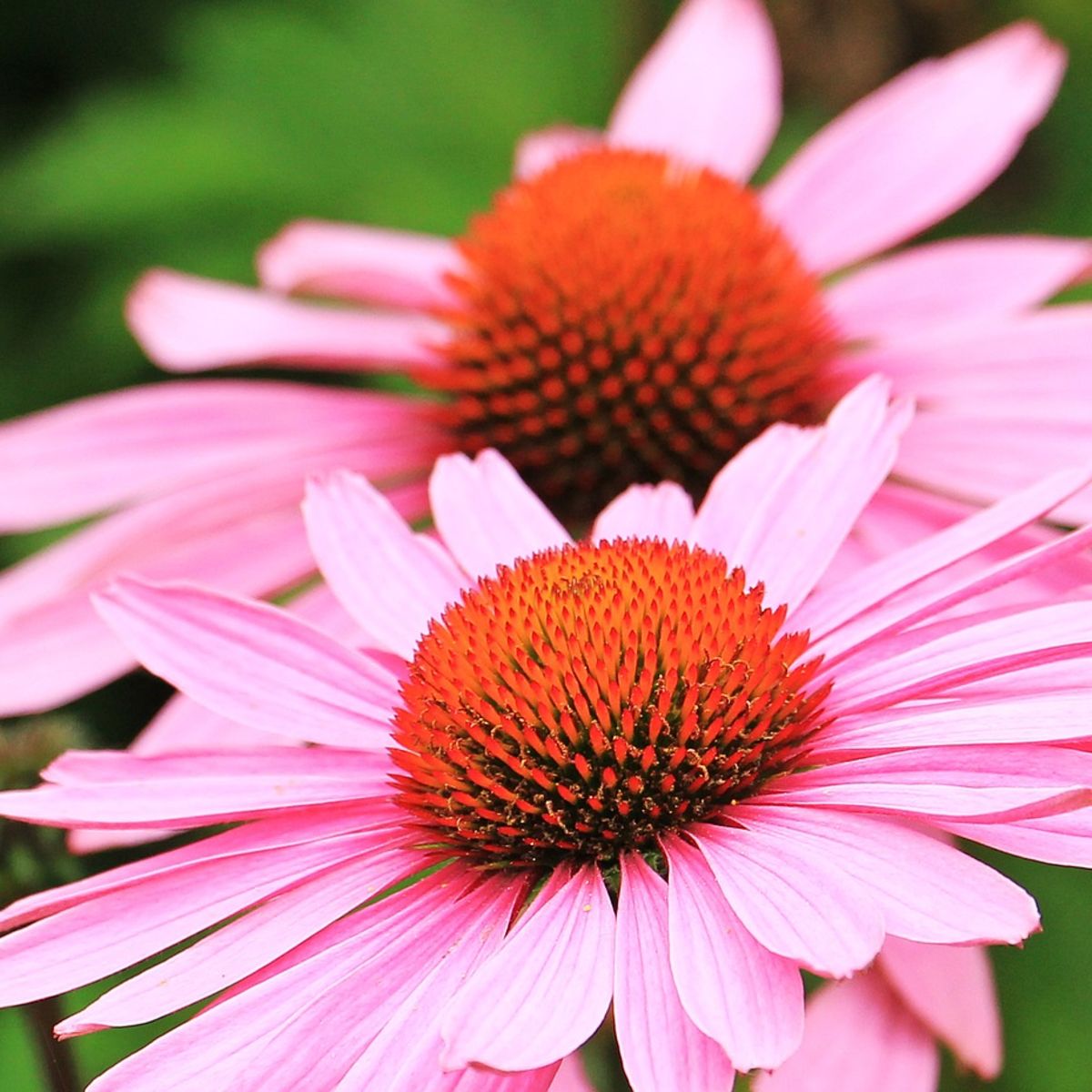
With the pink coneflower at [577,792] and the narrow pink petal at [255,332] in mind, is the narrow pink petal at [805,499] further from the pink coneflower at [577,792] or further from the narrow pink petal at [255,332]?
the narrow pink petal at [255,332]

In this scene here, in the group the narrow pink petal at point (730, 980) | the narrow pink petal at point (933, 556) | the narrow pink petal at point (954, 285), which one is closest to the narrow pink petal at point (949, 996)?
the narrow pink petal at point (933, 556)

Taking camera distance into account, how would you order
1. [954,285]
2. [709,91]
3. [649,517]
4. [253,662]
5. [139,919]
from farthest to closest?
[709,91] → [954,285] → [649,517] → [253,662] → [139,919]

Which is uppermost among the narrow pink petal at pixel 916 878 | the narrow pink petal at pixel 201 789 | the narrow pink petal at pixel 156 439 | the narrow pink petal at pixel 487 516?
the narrow pink petal at pixel 156 439

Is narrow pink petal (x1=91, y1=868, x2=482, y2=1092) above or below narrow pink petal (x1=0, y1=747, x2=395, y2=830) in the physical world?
below

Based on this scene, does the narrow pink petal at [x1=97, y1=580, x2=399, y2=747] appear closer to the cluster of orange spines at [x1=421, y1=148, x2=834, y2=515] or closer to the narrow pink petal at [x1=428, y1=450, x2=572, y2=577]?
the narrow pink petal at [x1=428, y1=450, x2=572, y2=577]

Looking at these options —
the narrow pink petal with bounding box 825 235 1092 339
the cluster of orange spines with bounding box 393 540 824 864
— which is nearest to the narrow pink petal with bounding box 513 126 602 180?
the narrow pink petal with bounding box 825 235 1092 339

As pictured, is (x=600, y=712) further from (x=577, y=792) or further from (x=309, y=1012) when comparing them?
(x=309, y=1012)

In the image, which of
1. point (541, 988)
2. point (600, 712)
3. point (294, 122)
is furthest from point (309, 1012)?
point (294, 122)
